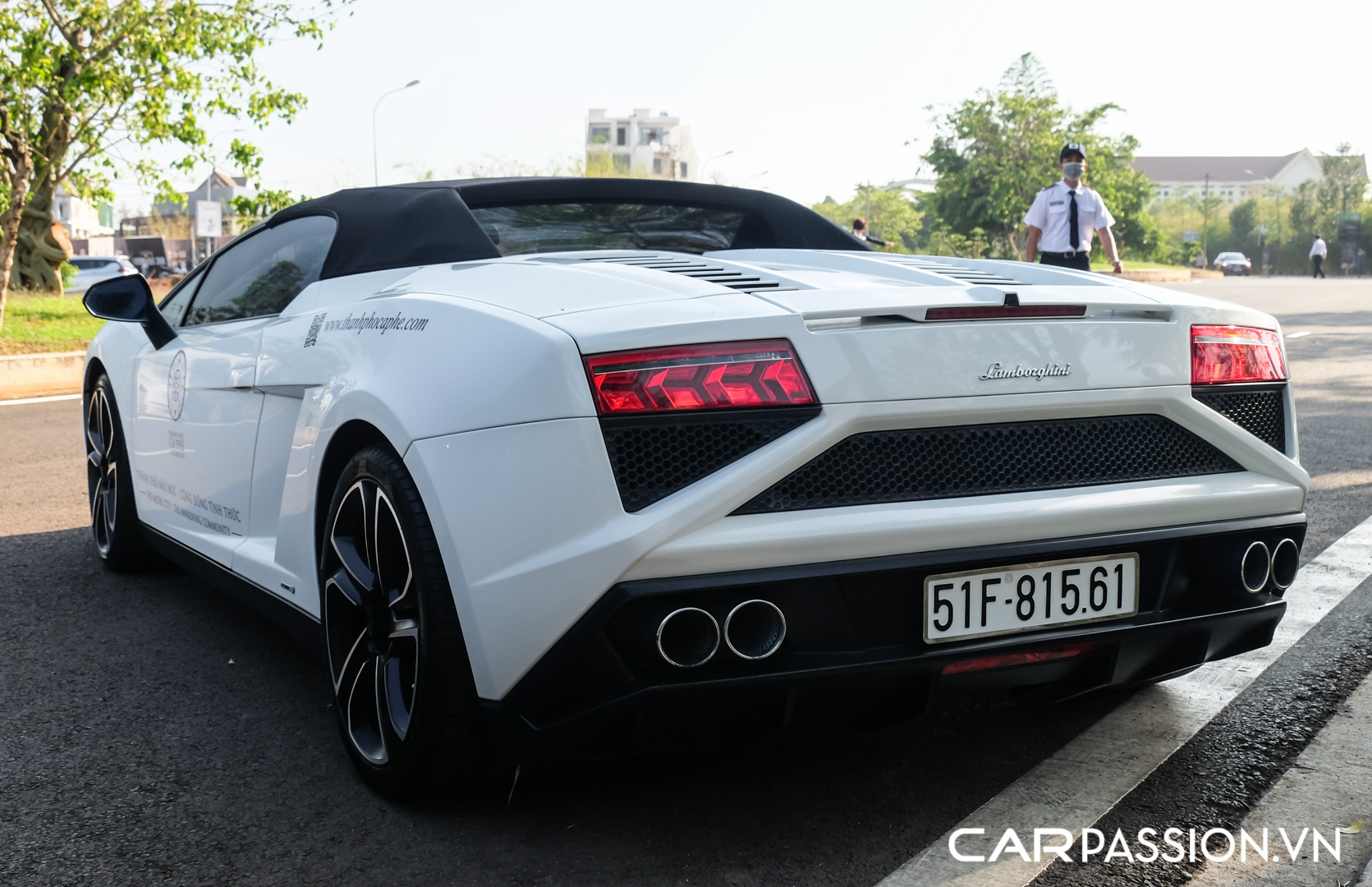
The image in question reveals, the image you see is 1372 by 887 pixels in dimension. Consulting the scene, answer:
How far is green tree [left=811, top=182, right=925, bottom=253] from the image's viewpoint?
10581 cm

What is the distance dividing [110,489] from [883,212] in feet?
359

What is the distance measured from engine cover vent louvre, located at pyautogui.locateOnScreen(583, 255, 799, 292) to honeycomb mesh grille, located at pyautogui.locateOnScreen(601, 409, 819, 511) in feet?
1.18

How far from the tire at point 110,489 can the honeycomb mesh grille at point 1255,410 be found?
3470 millimetres

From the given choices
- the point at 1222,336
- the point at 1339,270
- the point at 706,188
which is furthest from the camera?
the point at 1339,270

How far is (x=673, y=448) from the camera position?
7.08ft

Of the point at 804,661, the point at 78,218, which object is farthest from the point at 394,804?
the point at 78,218

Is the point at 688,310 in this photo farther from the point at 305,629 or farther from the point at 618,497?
the point at 305,629

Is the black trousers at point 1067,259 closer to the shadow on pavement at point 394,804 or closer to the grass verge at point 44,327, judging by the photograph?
the shadow on pavement at point 394,804

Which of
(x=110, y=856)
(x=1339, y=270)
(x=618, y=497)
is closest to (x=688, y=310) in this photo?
(x=618, y=497)

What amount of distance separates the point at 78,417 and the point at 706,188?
23.5 feet

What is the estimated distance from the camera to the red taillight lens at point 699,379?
2145 millimetres

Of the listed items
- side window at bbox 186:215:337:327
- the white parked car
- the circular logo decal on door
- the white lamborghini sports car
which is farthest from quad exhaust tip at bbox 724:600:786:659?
the white parked car

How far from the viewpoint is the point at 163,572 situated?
476cm

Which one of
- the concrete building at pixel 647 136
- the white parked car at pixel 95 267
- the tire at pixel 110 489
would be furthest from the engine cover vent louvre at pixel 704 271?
the concrete building at pixel 647 136
